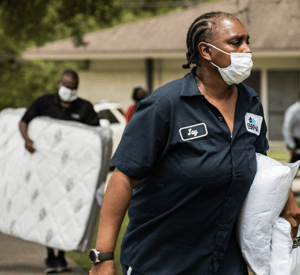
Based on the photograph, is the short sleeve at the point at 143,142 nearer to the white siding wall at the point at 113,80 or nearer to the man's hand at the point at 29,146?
the man's hand at the point at 29,146

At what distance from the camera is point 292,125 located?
944 centimetres

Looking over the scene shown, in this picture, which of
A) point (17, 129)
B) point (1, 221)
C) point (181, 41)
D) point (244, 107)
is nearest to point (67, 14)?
point (17, 129)

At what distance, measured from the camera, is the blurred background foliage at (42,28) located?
10148mm

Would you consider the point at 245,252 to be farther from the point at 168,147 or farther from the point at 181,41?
the point at 181,41

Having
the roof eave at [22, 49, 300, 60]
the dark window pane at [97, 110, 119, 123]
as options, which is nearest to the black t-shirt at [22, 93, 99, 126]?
the dark window pane at [97, 110, 119, 123]

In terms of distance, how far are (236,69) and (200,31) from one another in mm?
219

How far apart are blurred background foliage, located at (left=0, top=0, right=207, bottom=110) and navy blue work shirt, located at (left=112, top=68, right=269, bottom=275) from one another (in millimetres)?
7327

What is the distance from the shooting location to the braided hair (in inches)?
95.0

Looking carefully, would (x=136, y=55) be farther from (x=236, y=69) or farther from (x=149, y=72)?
(x=236, y=69)

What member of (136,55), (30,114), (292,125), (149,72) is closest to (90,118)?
(30,114)

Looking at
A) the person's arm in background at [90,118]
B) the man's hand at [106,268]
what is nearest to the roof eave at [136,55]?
the person's arm in background at [90,118]

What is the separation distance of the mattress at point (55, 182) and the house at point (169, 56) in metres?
14.1

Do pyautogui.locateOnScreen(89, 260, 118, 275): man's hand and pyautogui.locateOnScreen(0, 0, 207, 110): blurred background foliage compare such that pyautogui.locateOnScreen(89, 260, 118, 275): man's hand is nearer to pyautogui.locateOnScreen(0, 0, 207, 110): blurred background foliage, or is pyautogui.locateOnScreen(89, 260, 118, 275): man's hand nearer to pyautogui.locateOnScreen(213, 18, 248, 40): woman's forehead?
pyautogui.locateOnScreen(213, 18, 248, 40): woman's forehead

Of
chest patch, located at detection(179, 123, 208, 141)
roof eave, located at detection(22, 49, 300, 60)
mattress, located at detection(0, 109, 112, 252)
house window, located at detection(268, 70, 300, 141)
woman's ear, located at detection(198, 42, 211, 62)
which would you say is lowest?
house window, located at detection(268, 70, 300, 141)
